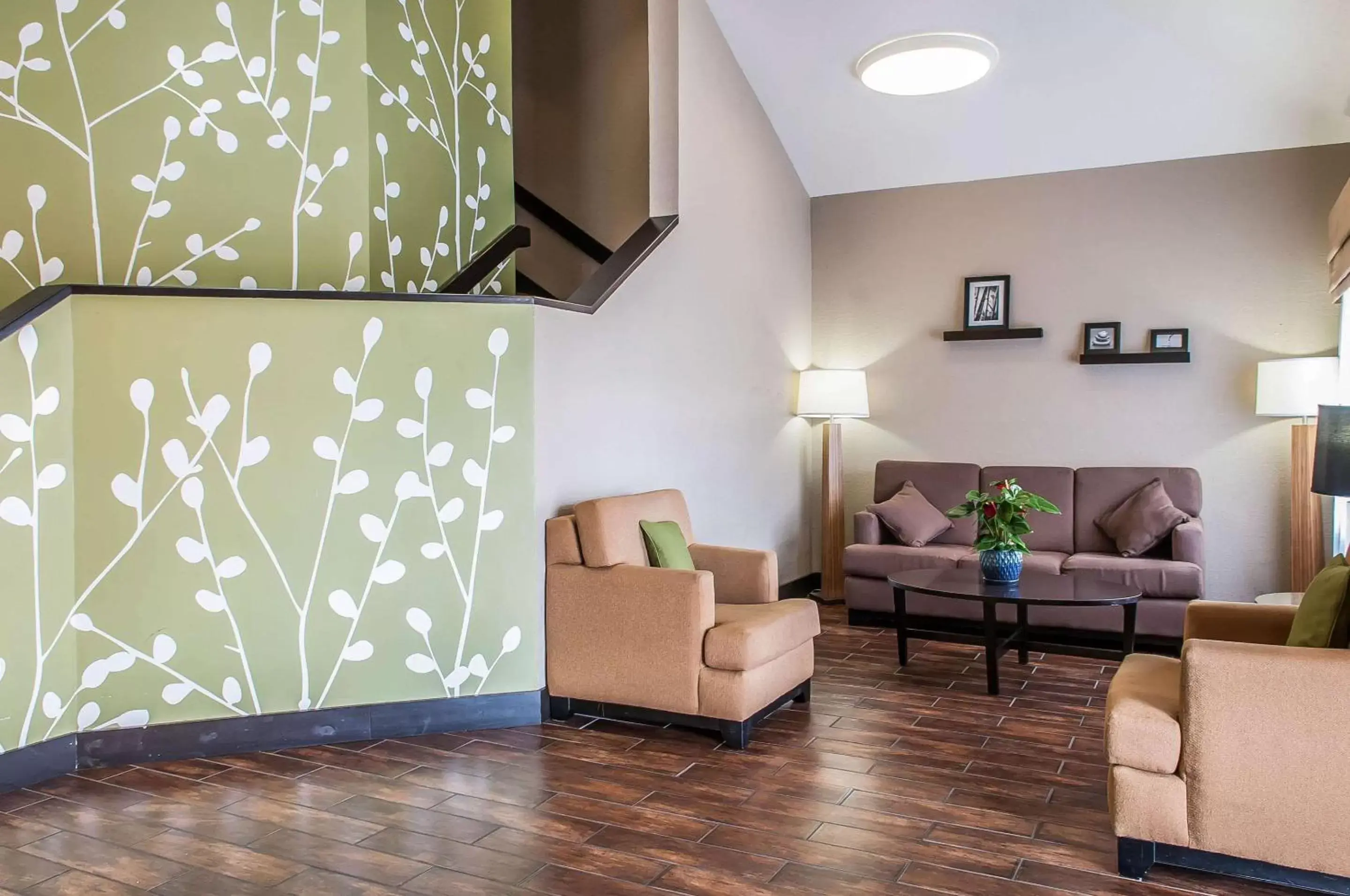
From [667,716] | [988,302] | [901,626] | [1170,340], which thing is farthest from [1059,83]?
[667,716]

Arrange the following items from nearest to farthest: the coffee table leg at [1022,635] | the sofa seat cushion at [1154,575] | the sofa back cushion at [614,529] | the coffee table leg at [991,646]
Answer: the sofa back cushion at [614,529] < the coffee table leg at [991,646] < the coffee table leg at [1022,635] < the sofa seat cushion at [1154,575]

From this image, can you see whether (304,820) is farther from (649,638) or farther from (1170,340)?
(1170,340)

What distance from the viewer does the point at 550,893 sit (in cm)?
243

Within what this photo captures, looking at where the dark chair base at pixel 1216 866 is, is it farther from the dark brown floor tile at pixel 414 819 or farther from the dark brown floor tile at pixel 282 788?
the dark brown floor tile at pixel 282 788

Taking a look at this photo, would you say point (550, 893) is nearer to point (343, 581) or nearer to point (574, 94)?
point (343, 581)

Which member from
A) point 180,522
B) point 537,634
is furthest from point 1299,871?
point 180,522

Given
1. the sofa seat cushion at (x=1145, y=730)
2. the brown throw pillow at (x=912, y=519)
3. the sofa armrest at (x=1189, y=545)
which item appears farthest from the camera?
the brown throw pillow at (x=912, y=519)

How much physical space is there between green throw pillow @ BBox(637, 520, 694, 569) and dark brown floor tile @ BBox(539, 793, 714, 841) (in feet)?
3.50

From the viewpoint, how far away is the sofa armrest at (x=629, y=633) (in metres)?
3.64

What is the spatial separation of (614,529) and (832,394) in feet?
8.99

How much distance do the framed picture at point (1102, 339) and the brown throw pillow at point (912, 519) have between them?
1.33m


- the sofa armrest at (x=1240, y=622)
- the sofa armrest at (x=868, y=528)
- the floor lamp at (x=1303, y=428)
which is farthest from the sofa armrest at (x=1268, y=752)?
the sofa armrest at (x=868, y=528)

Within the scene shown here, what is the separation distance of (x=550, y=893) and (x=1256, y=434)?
16.0ft

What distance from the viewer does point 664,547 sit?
3953 millimetres
